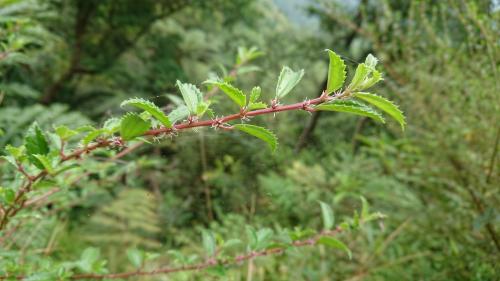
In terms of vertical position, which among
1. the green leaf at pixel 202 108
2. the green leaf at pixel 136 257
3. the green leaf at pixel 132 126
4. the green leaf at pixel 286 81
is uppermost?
the green leaf at pixel 286 81

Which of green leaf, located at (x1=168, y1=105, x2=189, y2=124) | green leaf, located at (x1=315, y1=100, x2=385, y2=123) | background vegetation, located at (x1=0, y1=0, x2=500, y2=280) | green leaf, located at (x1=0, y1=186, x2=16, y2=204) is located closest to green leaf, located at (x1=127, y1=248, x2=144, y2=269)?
background vegetation, located at (x1=0, y1=0, x2=500, y2=280)

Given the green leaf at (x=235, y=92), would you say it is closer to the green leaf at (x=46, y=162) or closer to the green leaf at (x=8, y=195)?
the green leaf at (x=46, y=162)

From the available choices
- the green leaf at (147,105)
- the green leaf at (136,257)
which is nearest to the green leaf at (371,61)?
the green leaf at (147,105)

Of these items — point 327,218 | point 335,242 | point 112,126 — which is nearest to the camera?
point 112,126

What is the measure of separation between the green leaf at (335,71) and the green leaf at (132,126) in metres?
0.22

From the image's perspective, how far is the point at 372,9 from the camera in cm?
425

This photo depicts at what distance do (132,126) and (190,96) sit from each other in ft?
0.26

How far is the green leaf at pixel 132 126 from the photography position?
45 centimetres

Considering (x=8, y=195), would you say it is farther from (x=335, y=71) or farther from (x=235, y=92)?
(x=335, y=71)

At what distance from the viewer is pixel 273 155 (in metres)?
0.67

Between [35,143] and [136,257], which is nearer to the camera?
[35,143]

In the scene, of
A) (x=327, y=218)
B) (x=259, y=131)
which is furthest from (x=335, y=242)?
(x=259, y=131)

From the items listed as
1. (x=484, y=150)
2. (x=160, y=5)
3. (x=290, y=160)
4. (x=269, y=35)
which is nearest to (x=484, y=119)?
(x=484, y=150)

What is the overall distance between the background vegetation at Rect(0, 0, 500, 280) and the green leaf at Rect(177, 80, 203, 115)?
15 centimetres
